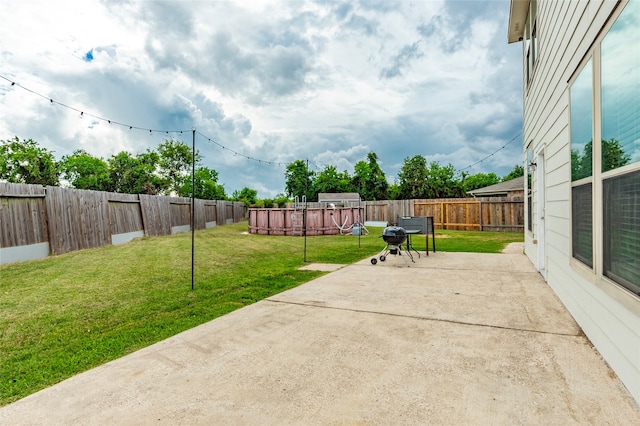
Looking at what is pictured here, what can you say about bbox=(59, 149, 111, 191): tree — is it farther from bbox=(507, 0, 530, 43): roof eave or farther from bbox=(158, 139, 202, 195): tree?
bbox=(507, 0, 530, 43): roof eave

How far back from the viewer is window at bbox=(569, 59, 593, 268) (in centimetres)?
246

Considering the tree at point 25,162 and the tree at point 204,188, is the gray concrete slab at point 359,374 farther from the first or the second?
the tree at point 204,188

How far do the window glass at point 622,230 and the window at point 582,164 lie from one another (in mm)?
377

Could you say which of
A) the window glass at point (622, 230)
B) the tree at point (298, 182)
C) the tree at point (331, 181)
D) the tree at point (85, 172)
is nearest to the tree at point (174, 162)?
the tree at point (85, 172)

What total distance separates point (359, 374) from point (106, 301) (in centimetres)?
366

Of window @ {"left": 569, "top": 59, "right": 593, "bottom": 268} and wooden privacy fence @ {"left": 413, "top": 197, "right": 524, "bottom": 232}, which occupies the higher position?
window @ {"left": 569, "top": 59, "right": 593, "bottom": 268}

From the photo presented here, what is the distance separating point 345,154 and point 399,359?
37.6 meters

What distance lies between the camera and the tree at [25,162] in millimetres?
21688

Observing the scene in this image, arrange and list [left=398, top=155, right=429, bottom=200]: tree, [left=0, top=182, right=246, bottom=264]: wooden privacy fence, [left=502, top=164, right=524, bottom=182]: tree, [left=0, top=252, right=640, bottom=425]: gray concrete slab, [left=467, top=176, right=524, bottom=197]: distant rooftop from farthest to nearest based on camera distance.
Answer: [left=502, top=164, right=524, bottom=182]: tree
[left=398, top=155, right=429, bottom=200]: tree
[left=467, top=176, right=524, bottom=197]: distant rooftop
[left=0, top=182, right=246, bottom=264]: wooden privacy fence
[left=0, top=252, right=640, bottom=425]: gray concrete slab

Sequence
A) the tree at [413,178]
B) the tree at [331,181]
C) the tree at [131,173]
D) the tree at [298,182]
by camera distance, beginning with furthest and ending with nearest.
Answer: the tree at [331,181] < the tree at [298,182] < the tree at [413,178] < the tree at [131,173]

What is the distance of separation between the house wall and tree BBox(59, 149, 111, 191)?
103ft

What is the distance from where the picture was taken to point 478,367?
2113 millimetres

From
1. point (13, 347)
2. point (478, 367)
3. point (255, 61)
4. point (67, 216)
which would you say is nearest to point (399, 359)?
point (478, 367)

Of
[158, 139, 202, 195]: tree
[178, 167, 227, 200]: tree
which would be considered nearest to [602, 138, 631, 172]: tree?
[178, 167, 227, 200]: tree
